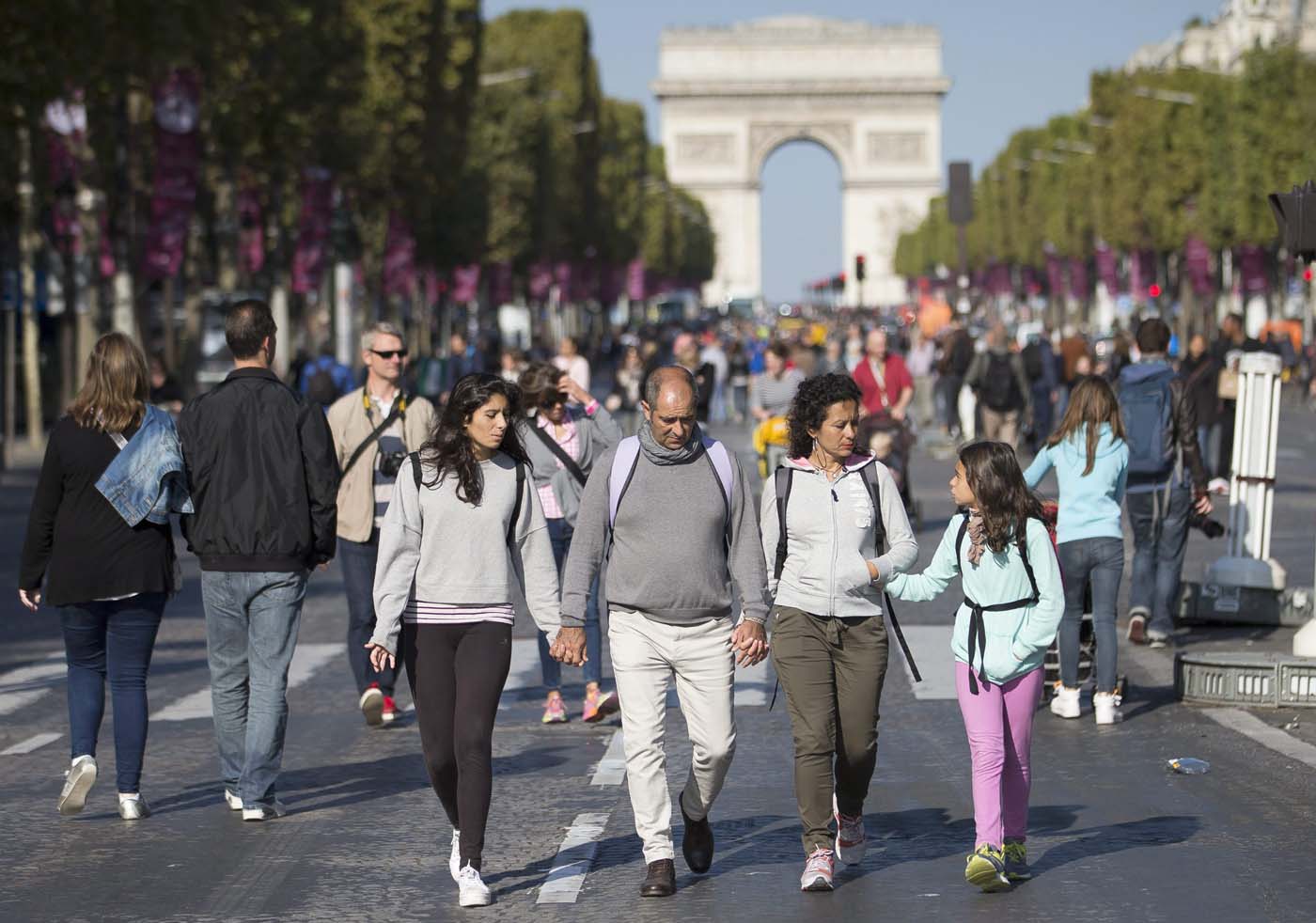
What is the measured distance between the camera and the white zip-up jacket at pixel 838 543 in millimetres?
7840

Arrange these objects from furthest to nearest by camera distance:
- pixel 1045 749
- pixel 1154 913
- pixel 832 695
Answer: pixel 1045 749
pixel 832 695
pixel 1154 913

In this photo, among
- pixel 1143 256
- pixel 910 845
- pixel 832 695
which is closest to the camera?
pixel 832 695

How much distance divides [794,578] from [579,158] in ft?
247

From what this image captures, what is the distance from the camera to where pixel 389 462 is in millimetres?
11109

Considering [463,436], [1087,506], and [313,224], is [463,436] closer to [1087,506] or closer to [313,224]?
[1087,506]

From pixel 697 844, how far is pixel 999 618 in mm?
1146

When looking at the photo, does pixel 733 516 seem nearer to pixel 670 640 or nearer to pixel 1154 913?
pixel 670 640

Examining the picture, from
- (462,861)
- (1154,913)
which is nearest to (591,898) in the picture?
(462,861)

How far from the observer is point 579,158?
270 ft

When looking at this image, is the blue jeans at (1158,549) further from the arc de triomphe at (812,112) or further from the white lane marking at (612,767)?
the arc de triomphe at (812,112)

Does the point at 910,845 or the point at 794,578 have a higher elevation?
the point at 794,578

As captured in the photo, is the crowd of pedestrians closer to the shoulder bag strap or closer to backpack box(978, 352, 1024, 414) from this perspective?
the shoulder bag strap

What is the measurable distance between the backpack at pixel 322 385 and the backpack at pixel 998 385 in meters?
7.05

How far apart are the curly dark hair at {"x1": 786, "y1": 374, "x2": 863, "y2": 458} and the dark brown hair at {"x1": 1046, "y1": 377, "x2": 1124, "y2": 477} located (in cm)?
356
